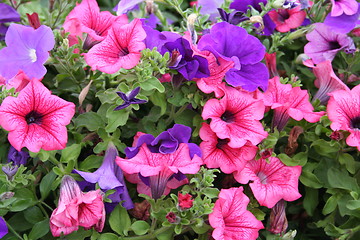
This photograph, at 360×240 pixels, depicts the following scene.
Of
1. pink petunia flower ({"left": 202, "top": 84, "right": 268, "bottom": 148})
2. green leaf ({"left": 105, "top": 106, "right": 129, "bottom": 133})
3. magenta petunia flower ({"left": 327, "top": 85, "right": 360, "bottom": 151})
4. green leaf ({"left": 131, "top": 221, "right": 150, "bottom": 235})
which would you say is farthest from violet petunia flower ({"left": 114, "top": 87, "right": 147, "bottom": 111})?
magenta petunia flower ({"left": 327, "top": 85, "right": 360, "bottom": 151})

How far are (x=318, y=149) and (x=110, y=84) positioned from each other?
0.57 m

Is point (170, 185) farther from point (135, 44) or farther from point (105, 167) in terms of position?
point (135, 44)

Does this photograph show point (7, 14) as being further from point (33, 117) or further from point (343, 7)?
point (343, 7)

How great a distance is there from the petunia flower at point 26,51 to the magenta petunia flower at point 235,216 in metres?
0.52

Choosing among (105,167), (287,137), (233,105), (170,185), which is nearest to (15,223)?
(105,167)

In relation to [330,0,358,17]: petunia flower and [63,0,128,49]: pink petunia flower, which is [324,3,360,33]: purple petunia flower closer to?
→ [330,0,358,17]: petunia flower

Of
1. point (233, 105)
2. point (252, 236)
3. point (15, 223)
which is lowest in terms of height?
point (15, 223)

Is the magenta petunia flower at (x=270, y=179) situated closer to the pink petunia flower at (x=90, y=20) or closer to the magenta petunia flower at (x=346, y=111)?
the magenta petunia flower at (x=346, y=111)

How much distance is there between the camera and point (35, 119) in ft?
3.51

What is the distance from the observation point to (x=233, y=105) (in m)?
1.13

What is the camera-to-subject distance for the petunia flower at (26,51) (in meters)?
1.14

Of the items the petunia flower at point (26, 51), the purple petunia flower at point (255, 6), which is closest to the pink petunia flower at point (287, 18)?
the purple petunia flower at point (255, 6)

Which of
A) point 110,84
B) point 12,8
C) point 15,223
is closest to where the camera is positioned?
point 15,223

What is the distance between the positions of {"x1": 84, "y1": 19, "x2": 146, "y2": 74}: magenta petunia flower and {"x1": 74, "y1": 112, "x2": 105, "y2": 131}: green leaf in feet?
0.44
